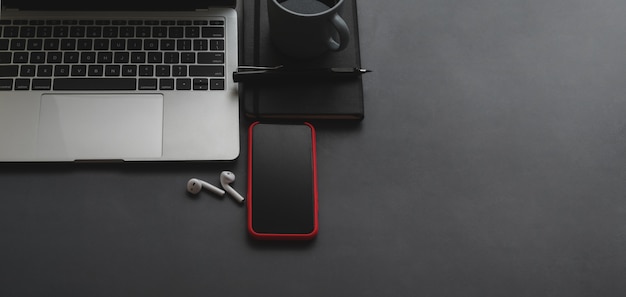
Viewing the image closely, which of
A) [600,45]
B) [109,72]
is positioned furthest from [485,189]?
[109,72]

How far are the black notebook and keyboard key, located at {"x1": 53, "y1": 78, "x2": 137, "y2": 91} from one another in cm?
14

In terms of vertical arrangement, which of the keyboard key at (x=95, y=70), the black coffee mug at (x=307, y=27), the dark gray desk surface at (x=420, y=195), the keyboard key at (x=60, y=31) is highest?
the keyboard key at (x=60, y=31)

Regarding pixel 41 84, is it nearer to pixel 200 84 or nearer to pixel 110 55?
pixel 110 55

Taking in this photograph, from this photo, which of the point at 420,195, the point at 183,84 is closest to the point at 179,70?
the point at 183,84

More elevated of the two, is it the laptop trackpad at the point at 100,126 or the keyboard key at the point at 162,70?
the keyboard key at the point at 162,70

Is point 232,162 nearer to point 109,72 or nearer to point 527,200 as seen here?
point 109,72

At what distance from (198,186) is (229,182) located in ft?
0.12

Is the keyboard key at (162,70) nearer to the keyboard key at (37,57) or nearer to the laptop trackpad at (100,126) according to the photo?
the laptop trackpad at (100,126)

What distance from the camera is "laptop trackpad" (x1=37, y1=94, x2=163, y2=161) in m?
0.75

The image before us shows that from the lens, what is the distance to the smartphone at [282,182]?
74cm

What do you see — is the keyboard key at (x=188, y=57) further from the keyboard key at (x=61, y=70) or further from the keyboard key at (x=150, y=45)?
the keyboard key at (x=61, y=70)

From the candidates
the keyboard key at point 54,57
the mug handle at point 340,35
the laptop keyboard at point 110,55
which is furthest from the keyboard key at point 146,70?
the mug handle at point 340,35

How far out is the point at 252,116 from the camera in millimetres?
784

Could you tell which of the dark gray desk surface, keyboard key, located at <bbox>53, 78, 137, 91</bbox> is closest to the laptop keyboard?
keyboard key, located at <bbox>53, 78, 137, 91</bbox>
